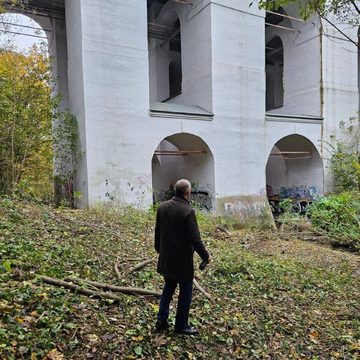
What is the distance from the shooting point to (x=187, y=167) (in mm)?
17625

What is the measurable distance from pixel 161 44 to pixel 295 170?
435 inches

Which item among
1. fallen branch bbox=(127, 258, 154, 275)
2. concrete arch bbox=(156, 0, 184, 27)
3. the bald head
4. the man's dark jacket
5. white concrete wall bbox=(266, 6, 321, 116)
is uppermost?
concrete arch bbox=(156, 0, 184, 27)

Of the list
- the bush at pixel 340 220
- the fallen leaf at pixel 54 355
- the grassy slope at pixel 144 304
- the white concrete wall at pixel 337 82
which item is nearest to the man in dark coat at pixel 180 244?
the grassy slope at pixel 144 304

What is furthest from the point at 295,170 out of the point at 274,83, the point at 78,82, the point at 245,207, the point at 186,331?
the point at 186,331

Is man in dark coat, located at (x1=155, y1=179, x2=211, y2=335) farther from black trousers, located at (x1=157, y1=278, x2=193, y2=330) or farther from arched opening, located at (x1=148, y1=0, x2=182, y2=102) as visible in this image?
arched opening, located at (x1=148, y1=0, x2=182, y2=102)

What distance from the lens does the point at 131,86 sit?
46.1ft

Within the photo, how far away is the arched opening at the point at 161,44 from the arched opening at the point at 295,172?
7.17m

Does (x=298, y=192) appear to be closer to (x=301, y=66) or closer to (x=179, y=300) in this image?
(x=301, y=66)

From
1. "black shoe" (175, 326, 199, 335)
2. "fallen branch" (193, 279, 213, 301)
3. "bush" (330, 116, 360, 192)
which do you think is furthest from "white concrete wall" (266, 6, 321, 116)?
"black shoe" (175, 326, 199, 335)

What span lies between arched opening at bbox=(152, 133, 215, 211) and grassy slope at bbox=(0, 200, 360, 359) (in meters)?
7.48

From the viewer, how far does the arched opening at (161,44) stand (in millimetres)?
19656

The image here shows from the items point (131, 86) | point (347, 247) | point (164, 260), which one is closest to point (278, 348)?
point (164, 260)

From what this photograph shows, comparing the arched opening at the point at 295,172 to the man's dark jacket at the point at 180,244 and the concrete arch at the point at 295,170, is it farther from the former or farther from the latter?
the man's dark jacket at the point at 180,244

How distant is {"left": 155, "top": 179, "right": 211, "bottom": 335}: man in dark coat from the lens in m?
3.58
